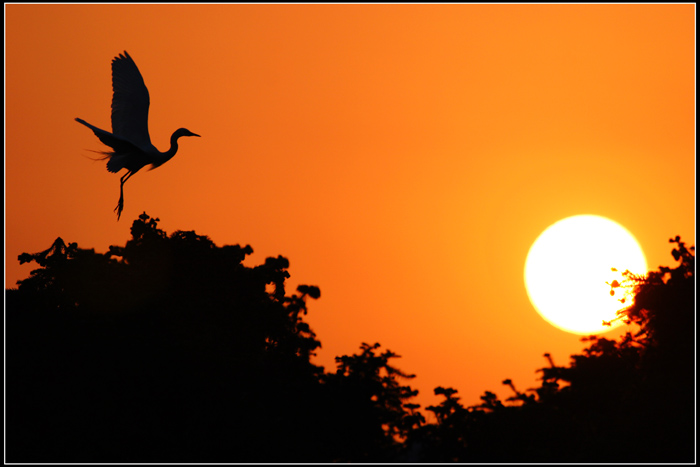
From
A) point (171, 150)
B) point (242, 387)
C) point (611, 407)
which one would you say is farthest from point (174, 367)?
point (611, 407)

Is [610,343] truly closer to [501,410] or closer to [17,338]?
[501,410]

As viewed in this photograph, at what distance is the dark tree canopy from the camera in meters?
17.3

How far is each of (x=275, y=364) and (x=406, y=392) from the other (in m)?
3.14

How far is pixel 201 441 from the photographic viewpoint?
58.5ft

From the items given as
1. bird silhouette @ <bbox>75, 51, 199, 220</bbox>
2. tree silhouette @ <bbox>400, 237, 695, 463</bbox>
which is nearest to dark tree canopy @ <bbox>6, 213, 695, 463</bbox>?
tree silhouette @ <bbox>400, 237, 695, 463</bbox>

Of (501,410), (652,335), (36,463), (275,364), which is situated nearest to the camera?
(36,463)

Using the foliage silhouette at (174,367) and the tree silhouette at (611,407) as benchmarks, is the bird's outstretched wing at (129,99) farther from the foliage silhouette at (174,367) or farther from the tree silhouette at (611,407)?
the tree silhouette at (611,407)

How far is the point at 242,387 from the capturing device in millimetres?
19344

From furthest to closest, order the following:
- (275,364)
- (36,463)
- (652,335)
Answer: (275,364), (652,335), (36,463)

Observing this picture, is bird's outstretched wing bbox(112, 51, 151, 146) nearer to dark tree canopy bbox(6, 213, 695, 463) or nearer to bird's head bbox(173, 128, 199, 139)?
bird's head bbox(173, 128, 199, 139)

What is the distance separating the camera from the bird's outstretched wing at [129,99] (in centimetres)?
2278

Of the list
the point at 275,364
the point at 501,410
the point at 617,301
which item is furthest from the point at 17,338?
the point at 617,301

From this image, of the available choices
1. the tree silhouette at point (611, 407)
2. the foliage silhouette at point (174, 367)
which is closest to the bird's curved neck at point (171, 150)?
the foliage silhouette at point (174, 367)

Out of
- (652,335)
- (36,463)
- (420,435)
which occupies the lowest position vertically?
(36,463)
